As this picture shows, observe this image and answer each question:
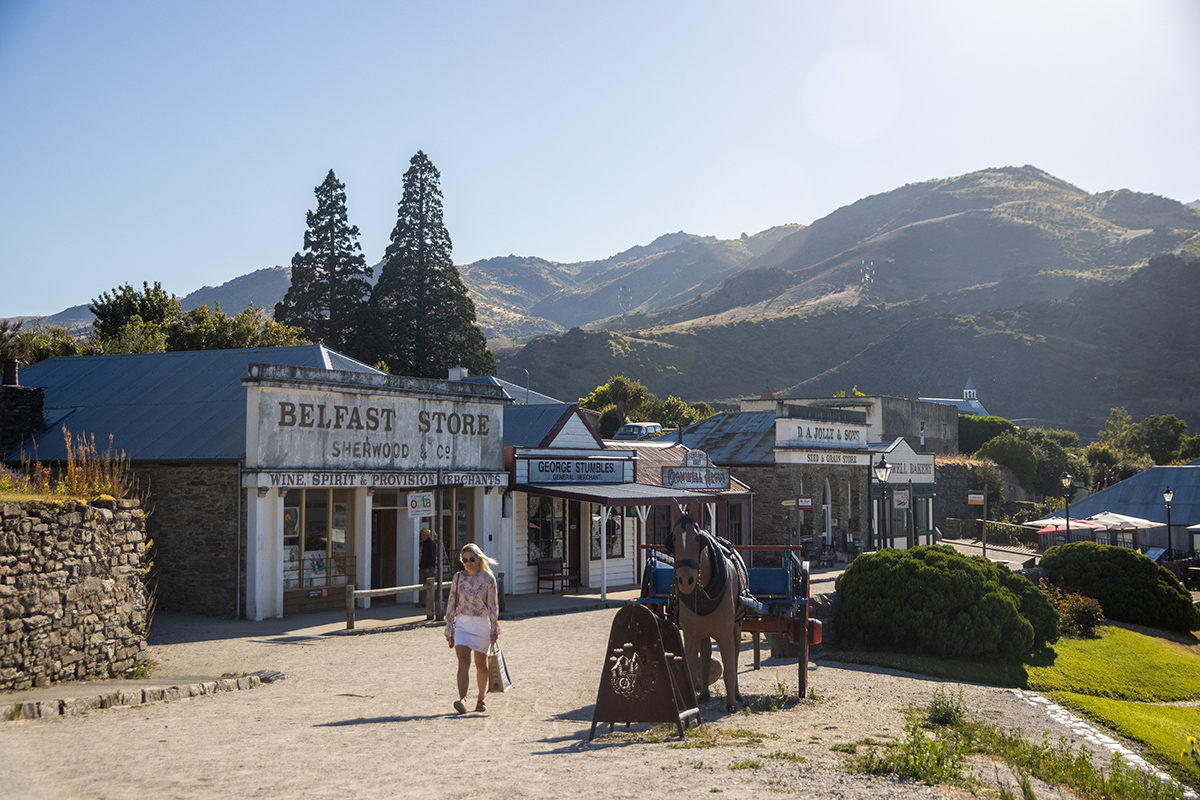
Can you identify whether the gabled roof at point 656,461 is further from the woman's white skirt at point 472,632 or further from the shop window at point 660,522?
the woman's white skirt at point 472,632

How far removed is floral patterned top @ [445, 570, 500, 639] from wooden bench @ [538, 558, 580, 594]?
14317mm

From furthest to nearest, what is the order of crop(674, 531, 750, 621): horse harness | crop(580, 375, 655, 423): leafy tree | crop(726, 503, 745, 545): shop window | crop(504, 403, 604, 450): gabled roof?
1. crop(580, 375, 655, 423): leafy tree
2. crop(726, 503, 745, 545): shop window
3. crop(504, 403, 604, 450): gabled roof
4. crop(674, 531, 750, 621): horse harness

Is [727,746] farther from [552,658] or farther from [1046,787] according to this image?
[552,658]

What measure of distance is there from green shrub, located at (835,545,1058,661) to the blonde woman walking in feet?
29.5

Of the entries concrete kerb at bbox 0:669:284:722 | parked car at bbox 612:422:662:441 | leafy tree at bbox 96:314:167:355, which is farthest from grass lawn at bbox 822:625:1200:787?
leafy tree at bbox 96:314:167:355

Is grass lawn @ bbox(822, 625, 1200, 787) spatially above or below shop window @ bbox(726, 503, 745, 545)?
below

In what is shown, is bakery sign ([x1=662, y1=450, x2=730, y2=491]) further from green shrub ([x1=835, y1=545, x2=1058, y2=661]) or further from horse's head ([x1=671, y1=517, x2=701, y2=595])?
horse's head ([x1=671, y1=517, x2=701, y2=595])

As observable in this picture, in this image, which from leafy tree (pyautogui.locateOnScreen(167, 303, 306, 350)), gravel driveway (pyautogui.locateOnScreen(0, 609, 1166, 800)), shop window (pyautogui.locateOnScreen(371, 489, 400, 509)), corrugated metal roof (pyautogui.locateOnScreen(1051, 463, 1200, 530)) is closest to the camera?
gravel driveway (pyautogui.locateOnScreen(0, 609, 1166, 800))

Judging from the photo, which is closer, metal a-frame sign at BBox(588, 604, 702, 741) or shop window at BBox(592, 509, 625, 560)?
metal a-frame sign at BBox(588, 604, 702, 741)

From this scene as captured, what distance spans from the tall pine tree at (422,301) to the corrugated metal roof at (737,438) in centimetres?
1839

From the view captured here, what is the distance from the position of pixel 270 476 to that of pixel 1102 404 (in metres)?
117

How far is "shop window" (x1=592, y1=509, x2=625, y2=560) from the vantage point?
2569 cm

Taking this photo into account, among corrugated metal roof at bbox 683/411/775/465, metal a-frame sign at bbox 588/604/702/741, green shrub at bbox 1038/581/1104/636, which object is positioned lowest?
green shrub at bbox 1038/581/1104/636

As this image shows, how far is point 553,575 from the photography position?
24.1m
